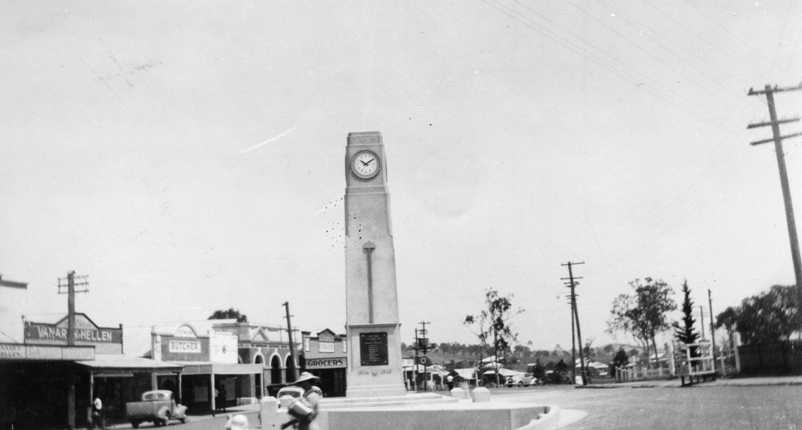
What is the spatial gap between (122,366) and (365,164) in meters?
14.0

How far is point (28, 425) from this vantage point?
27.5 meters

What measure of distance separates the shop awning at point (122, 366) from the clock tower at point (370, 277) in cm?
1128

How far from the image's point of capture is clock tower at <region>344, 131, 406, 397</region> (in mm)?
21000

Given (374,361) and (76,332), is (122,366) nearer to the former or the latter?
(76,332)

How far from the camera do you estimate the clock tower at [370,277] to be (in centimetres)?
2100

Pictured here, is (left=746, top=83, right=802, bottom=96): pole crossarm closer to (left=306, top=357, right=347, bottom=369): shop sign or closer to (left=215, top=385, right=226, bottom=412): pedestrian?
(left=215, top=385, right=226, bottom=412): pedestrian

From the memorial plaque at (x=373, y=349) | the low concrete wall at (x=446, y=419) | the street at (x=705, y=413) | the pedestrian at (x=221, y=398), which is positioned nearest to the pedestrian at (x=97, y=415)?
the memorial plaque at (x=373, y=349)

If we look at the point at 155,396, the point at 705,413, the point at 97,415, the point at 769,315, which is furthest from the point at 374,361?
the point at 769,315

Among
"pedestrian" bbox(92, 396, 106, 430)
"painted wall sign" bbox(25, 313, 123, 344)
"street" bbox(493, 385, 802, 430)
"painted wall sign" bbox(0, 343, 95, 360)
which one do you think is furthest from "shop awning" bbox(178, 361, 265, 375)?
"street" bbox(493, 385, 802, 430)

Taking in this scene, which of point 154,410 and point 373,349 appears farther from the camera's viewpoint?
point 154,410

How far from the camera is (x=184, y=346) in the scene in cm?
3919

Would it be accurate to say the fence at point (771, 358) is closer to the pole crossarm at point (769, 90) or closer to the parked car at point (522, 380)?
the pole crossarm at point (769, 90)

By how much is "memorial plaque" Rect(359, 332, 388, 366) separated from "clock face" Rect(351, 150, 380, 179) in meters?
4.49

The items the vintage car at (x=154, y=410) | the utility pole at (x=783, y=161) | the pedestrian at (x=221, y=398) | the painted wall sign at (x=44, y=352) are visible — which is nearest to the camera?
the utility pole at (x=783, y=161)
